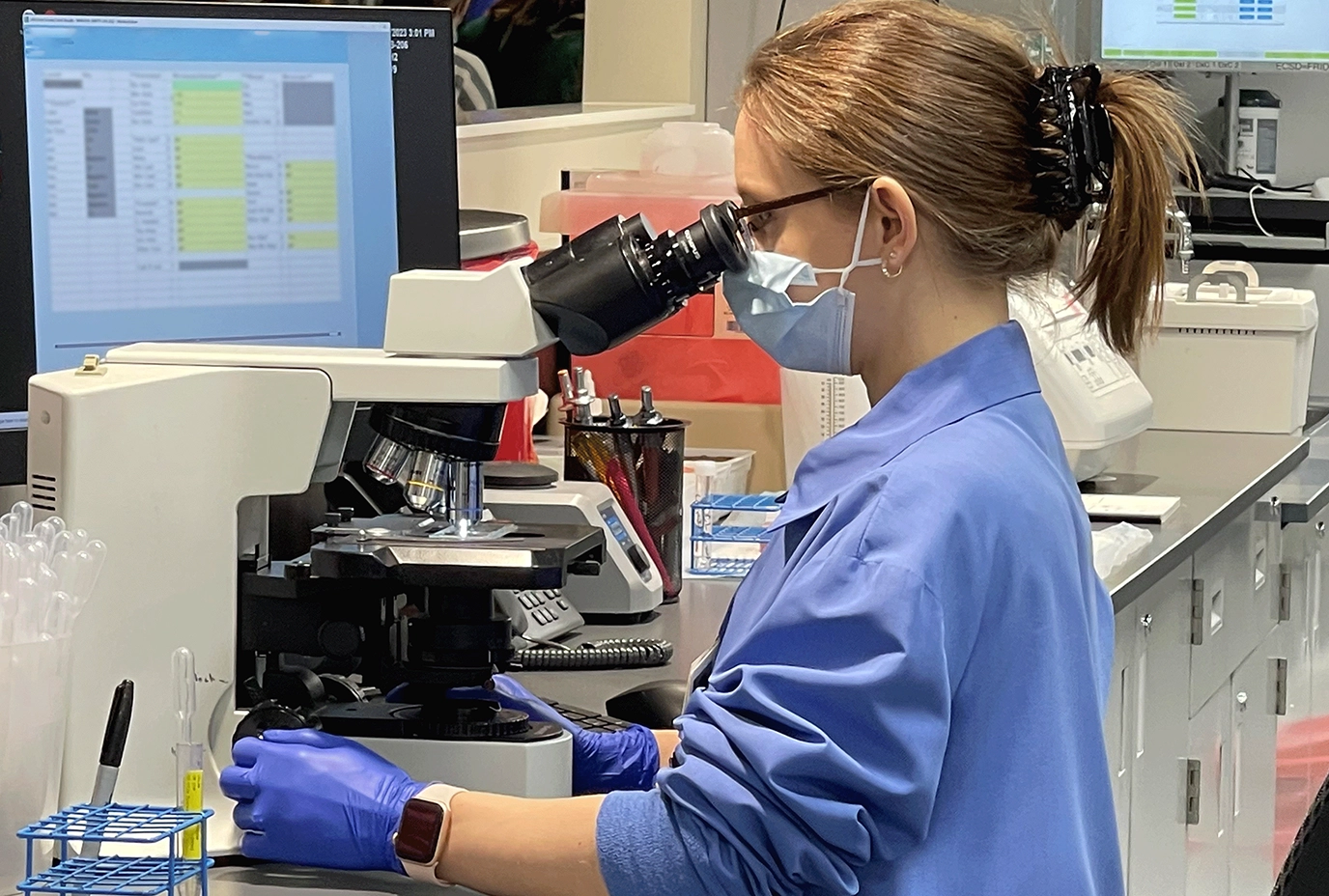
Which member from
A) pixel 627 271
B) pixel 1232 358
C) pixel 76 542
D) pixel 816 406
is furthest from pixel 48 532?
pixel 1232 358

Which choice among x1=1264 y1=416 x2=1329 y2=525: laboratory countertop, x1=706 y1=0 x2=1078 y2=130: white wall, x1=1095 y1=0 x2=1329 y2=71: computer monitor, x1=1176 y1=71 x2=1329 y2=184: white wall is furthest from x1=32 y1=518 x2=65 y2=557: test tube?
x1=1176 y1=71 x2=1329 y2=184: white wall

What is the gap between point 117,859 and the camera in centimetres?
125

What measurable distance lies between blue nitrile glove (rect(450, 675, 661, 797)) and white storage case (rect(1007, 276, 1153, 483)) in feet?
4.44

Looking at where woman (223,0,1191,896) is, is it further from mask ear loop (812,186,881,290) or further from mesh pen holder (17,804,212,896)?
mesh pen holder (17,804,212,896)

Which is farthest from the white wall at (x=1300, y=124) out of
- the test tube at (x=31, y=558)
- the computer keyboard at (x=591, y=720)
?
the test tube at (x=31, y=558)

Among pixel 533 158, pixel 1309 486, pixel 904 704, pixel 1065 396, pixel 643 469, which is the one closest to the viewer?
pixel 904 704

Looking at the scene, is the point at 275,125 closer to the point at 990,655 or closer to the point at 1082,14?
the point at 990,655

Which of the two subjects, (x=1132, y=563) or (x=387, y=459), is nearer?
(x=387, y=459)

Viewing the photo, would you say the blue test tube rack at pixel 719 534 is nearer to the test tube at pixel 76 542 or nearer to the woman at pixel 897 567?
the woman at pixel 897 567

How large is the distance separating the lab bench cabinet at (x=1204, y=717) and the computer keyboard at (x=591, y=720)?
1.00 meters

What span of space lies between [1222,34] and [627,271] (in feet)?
12.6

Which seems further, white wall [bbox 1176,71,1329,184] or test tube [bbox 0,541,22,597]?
white wall [bbox 1176,71,1329,184]

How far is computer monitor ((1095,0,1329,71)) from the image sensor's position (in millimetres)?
4812

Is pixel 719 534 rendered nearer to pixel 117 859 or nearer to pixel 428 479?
pixel 428 479
